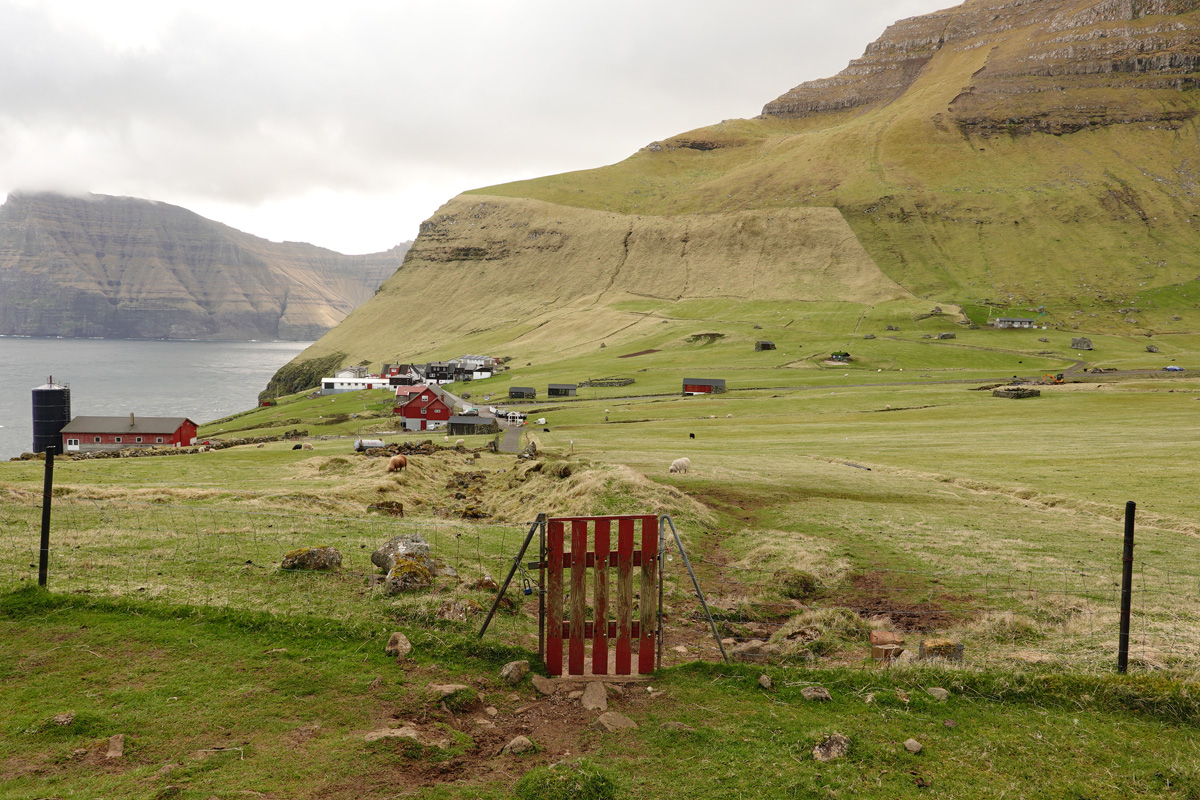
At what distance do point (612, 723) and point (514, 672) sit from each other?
86.2 inches

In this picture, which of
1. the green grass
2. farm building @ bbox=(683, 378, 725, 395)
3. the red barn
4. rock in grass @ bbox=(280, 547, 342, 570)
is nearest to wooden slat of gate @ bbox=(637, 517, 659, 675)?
the green grass

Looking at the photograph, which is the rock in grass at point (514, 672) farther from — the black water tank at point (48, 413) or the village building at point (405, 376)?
the village building at point (405, 376)

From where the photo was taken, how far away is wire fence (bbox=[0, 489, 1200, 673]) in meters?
13.7

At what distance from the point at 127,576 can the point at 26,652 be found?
13.2ft

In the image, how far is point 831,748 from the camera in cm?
954

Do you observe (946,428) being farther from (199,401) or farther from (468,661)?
(199,401)

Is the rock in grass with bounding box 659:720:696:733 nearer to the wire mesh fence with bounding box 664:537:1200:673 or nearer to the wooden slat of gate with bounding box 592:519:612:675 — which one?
the wooden slat of gate with bounding box 592:519:612:675

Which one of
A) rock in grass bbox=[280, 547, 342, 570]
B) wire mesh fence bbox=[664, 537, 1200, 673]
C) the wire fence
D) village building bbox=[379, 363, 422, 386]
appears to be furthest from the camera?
village building bbox=[379, 363, 422, 386]

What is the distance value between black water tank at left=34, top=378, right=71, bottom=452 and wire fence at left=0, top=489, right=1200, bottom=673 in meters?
98.8

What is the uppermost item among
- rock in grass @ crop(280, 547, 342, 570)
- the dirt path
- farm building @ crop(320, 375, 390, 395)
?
farm building @ crop(320, 375, 390, 395)

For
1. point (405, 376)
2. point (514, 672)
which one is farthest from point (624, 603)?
point (405, 376)

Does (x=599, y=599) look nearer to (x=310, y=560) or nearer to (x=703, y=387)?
(x=310, y=560)

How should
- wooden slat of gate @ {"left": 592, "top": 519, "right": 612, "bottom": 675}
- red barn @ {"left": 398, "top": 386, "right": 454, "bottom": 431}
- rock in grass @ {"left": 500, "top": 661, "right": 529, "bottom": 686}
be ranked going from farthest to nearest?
red barn @ {"left": 398, "top": 386, "right": 454, "bottom": 431} < wooden slat of gate @ {"left": 592, "top": 519, "right": 612, "bottom": 675} < rock in grass @ {"left": 500, "top": 661, "right": 529, "bottom": 686}

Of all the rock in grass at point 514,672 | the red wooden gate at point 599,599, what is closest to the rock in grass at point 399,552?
the rock in grass at point 514,672
